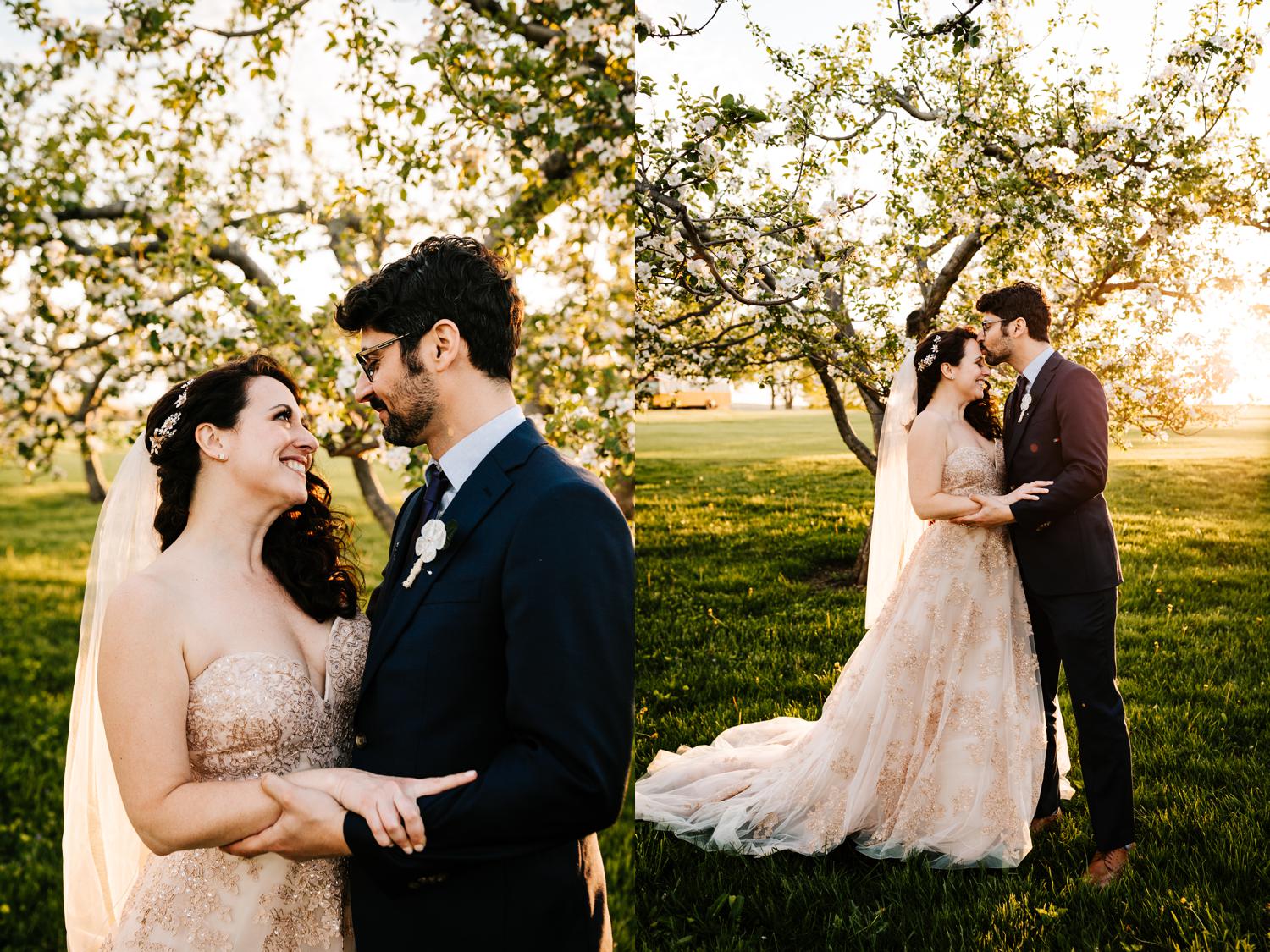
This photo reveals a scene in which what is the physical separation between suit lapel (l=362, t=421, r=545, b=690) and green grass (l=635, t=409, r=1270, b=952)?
1.33 meters

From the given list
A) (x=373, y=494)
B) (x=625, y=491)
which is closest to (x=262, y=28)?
(x=373, y=494)

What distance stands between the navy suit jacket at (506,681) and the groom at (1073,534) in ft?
4.35

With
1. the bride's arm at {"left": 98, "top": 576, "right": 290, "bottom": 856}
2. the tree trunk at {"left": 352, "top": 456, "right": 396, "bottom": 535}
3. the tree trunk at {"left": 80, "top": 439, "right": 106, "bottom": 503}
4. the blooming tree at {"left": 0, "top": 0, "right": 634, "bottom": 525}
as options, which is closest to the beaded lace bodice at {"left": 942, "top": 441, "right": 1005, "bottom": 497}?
the blooming tree at {"left": 0, "top": 0, "right": 634, "bottom": 525}

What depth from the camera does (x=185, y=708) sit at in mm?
1598

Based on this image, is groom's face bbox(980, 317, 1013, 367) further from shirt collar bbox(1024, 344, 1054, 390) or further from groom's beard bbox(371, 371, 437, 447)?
groom's beard bbox(371, 371, 437, 447)

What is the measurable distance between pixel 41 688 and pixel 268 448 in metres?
5.71

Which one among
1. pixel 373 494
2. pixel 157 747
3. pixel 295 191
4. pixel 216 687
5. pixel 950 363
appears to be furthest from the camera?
pixel 373 494

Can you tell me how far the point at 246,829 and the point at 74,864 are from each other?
96 centimetres

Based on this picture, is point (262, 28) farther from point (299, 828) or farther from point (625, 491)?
point (299, 828)

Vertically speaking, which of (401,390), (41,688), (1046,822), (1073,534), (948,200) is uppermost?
(948,200)

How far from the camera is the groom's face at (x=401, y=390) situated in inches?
61.9

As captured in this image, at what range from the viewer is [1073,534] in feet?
7.40

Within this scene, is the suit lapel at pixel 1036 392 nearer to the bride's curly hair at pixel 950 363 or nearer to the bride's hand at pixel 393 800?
the bride's curly hair at pixel 950 363

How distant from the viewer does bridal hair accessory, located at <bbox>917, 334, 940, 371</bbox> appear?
2.35 m
